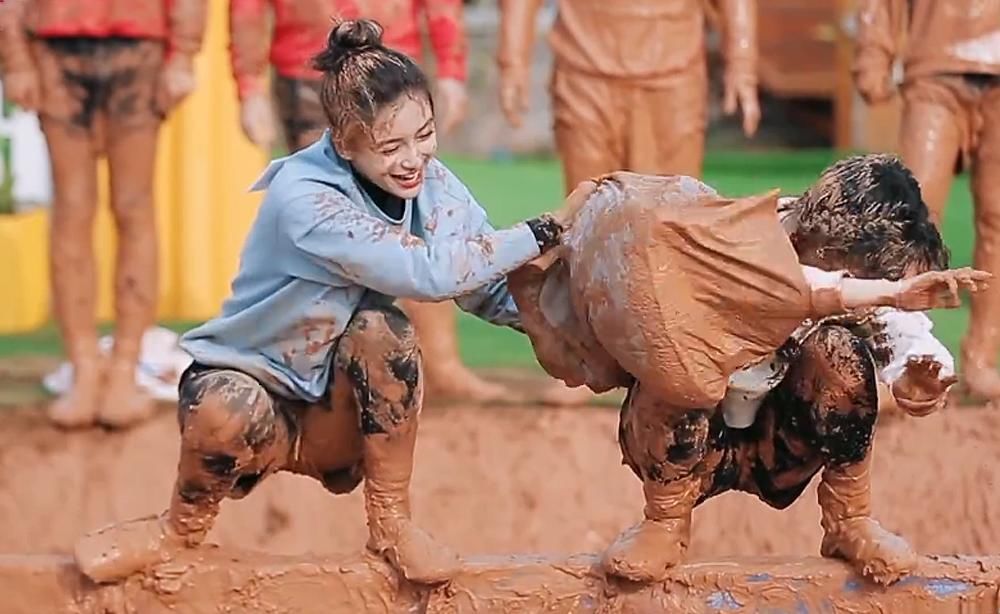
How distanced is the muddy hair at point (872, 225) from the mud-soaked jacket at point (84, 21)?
6.06ft

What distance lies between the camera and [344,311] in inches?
86.0

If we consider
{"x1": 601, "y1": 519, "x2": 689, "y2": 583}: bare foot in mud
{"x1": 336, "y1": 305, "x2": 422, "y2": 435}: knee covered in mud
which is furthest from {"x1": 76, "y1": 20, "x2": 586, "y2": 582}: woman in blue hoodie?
{"x1": 601, "y1": 519, "x2": 689, "y2": 583}: bare foot in mud

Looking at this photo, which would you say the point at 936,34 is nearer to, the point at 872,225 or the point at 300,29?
the point at 300,29

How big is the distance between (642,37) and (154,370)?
1427mm

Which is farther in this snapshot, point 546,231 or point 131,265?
point 131,265

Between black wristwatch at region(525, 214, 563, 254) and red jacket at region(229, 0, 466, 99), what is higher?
black wristwatch at region(525, 214, 563, 254)

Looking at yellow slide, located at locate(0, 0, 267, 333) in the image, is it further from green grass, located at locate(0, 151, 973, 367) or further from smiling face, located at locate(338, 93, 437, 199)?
smiling face, located at locate(338, 93, 437, 199)

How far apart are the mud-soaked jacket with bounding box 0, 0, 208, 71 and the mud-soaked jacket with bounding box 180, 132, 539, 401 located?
1380 mm

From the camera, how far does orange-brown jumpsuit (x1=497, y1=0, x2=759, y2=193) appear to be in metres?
3.54

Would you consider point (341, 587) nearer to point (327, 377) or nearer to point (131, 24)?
point (327, 377)

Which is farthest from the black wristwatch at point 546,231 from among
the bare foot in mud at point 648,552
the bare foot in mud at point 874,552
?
the bare foot in mud at point 874,552

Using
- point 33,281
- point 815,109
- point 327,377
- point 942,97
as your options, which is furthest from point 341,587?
point 815,109

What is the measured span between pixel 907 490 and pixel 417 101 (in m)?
1.68

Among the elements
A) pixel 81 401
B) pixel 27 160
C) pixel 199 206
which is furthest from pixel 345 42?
pixel 27 160
